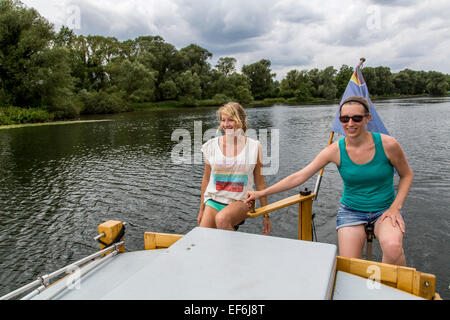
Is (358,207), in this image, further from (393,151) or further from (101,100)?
(101,100)

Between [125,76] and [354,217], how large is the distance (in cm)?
6985

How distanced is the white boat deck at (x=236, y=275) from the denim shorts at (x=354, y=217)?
3.07 feet

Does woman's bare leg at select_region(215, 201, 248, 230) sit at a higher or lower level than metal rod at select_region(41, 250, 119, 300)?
higher

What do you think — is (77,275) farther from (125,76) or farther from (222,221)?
(125,76)

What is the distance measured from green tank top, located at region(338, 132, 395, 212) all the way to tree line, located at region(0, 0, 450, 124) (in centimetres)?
4614

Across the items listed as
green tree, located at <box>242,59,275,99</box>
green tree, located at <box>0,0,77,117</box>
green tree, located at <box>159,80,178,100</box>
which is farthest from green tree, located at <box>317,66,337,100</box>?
green tree, located at <box>0,0,77,117</box>

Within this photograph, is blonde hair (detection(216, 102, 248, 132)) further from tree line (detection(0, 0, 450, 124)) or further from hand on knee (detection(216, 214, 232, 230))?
tree line (detection(0, 0, 450, 124))

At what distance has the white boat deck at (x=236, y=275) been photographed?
1873 mm

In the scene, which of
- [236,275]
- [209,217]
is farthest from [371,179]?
[236,275]

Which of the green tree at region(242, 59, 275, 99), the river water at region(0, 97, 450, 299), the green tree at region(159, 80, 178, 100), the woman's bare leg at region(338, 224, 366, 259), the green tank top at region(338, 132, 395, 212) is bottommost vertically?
the river water at region(0, 97, 450, 299)

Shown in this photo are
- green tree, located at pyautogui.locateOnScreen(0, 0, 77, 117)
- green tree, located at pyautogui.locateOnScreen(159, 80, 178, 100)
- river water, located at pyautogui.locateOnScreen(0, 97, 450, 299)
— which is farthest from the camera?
green tree, located at pyautogui.locateOnScreen(159, 80, 178, 100)

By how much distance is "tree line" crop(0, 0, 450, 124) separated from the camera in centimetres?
4200
